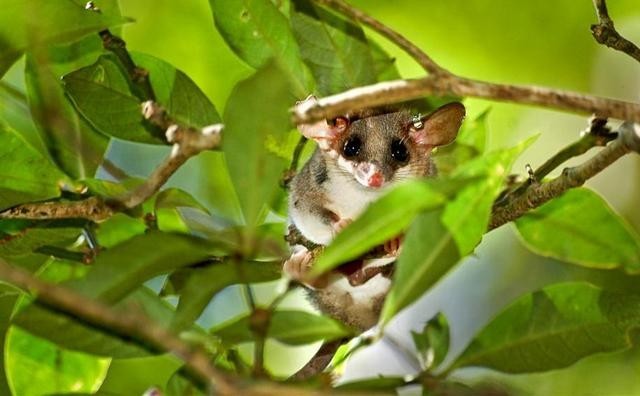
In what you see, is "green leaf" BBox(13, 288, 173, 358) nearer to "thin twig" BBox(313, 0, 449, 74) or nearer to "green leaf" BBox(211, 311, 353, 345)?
"green leaf" BBox(211, 311, 353, 345)

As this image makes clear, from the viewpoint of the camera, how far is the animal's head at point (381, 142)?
2943mm

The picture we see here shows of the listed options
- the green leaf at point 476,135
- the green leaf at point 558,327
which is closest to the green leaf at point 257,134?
the green leaf at point 558,327

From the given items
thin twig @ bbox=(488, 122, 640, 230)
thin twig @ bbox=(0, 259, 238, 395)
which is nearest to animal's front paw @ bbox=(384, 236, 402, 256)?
thin twig @ bbox=(488, 122, 640, 230)

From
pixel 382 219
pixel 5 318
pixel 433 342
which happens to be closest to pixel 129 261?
pixel 382 219

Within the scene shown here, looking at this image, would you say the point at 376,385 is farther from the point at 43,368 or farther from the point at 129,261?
the point at 43,368

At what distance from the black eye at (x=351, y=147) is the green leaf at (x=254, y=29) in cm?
41

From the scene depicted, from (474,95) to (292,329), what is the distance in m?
0.42

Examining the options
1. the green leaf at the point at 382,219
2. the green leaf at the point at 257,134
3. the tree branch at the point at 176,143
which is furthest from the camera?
the tree branch at the point at 176,143

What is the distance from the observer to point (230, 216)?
3.54 metres

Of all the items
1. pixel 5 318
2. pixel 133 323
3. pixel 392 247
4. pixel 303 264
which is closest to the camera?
pixel 133 323

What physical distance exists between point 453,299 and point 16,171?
252cm

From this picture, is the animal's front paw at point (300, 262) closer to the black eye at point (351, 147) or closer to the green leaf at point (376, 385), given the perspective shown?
the black eye at point (351, 147)

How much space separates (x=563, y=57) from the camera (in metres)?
4.36

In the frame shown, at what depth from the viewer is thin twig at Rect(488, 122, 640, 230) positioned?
2098 millimetres
